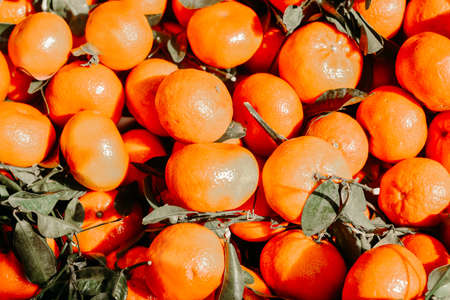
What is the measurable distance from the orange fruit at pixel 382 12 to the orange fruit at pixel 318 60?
0.29ft

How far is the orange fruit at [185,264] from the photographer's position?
936 mm

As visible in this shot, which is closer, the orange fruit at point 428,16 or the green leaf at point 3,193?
the green leaf at point 3,193

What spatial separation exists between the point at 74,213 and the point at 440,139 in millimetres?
1105

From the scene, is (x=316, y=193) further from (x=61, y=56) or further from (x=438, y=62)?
(x=61, y=56)

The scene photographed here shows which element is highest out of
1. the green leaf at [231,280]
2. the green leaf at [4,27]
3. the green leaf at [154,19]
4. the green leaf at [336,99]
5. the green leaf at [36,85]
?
the green leaf at [154,19]

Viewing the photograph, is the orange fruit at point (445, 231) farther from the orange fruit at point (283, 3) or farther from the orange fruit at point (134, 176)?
the orange fruit at point (134, 176)

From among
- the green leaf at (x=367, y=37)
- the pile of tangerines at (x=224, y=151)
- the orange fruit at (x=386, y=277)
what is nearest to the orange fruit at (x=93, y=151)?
the pile of tangerines at (x=224, y=151)

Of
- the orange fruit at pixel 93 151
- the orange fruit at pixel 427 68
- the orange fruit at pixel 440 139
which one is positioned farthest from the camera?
the orange fruit at pixel 440 139

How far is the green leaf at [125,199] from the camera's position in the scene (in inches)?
45.1

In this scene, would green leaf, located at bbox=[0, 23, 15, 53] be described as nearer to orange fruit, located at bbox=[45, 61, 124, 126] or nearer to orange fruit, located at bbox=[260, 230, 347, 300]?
orange fruit, located at bbox=[45, 61, 124, 126]

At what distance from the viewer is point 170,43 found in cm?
129

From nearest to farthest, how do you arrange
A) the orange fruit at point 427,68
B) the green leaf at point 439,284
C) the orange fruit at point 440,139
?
the green leaf at point 439,284 → the orange fruit at point 427,68 → the orange fruit at point 440,139

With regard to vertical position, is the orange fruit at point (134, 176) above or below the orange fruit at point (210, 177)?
below

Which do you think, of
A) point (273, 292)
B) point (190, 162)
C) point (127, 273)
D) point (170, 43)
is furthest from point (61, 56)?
point (273, 292)
